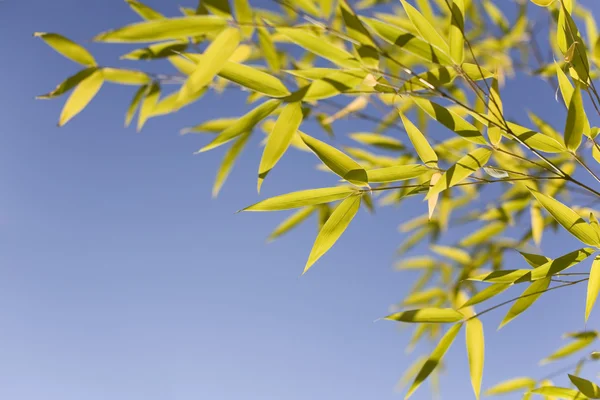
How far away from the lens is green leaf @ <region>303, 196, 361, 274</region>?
102cm

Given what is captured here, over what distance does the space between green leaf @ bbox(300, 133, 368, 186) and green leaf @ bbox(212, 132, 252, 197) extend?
0.51m

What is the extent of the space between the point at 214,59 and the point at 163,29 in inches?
3.6

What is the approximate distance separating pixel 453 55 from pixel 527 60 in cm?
132

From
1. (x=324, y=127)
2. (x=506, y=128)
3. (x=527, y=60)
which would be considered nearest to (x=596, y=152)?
(x=506, y=128)

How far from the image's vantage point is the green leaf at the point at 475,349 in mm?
1168

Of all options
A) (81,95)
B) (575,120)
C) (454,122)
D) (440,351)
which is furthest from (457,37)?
(81,95)

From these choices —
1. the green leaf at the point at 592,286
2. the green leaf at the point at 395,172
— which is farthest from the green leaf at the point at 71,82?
the green leaf at the point at 592,286

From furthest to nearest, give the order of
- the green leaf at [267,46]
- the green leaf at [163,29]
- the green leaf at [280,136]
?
the green leaf at [267,46] < the green leaf at [280,136] < the green leaf at [163,29]

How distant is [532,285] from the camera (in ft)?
3.43

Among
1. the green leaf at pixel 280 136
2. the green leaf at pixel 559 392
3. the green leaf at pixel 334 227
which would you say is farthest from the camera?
the green leaf at pixel 559 392

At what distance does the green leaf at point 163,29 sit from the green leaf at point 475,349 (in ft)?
2.67

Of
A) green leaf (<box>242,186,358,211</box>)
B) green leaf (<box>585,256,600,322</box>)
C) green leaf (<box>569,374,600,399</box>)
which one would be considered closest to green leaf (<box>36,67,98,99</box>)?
green leaf (<box>242,186,358,211</box>)

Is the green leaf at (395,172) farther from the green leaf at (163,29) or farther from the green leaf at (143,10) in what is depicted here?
the green leaf at (143,10)

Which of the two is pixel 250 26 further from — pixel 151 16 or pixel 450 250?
pixel 450 250
